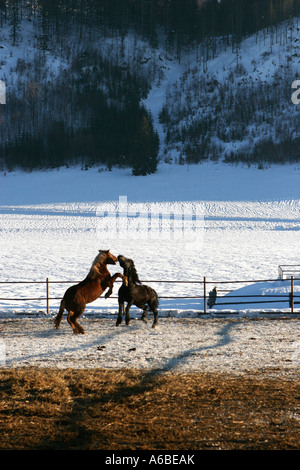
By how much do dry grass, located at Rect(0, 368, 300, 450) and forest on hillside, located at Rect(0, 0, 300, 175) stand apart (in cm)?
5889

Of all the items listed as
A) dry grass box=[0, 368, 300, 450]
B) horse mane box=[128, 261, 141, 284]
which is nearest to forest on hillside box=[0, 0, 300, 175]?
horse mane box=[128, 261, 141, 284]

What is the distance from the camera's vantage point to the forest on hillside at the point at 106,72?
2943 inches

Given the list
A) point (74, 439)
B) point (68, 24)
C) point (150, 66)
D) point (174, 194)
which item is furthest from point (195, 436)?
point (68, 24)

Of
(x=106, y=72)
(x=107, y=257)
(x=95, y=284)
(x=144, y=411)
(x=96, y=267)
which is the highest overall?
(x=106, y=72)

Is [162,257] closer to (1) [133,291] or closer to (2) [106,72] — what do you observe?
(1) [133,291]

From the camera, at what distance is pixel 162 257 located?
30.6 meters

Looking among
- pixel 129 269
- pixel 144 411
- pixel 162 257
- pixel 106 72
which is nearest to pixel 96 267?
pixel 129 269

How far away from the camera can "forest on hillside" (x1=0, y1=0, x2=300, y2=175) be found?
7475 centimetres

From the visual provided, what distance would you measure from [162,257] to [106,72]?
69.3 meters

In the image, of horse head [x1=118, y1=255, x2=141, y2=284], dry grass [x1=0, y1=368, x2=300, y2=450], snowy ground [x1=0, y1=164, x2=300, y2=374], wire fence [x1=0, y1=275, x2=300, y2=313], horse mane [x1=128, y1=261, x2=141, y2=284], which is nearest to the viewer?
dry grass [x1=0, y1=368, x2=300, y2=450]

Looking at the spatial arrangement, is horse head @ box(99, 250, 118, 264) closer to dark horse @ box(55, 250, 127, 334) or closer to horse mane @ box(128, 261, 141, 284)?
dark horse @ box(55, 250, 127, 334)

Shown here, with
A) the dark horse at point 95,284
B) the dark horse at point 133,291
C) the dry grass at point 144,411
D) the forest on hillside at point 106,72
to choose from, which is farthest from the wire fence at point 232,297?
the forest on hillside at point 106,72

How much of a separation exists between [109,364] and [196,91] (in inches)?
3174

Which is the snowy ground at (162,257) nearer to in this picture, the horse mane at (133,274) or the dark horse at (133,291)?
the dark horse at (133,291)
